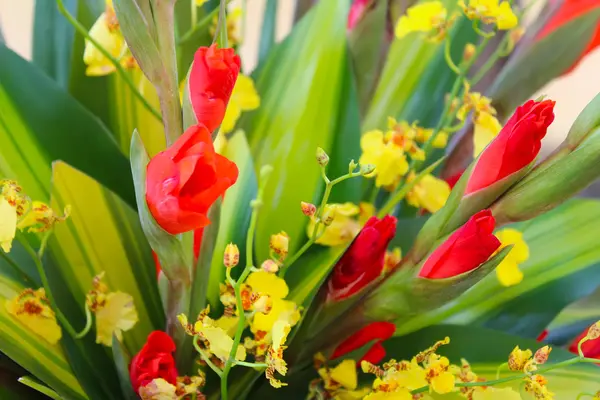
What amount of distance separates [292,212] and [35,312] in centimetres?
14

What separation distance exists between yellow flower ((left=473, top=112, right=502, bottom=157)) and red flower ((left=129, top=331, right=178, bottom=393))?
179 millimetres

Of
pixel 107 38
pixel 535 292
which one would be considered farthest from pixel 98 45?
pixel 535 292

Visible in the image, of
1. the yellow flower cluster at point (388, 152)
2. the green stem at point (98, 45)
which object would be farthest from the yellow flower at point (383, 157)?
the green stem at point (98, 45)

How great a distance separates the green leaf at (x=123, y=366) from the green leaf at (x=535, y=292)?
0.17 meters

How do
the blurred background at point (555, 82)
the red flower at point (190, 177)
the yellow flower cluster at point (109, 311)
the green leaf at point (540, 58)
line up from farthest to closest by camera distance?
the blurred background at point (555, 82)
the green leaf at point (540, 58)
the yellow flower cluster at point (109, 311)
the red flower at point (190, 177)

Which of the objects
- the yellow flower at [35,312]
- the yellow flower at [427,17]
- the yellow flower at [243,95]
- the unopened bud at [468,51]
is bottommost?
the yellow flower at [35,312]

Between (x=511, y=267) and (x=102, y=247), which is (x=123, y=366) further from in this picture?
(x=511, y=267)

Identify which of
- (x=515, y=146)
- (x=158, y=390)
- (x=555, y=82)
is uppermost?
(x=515, y=146)

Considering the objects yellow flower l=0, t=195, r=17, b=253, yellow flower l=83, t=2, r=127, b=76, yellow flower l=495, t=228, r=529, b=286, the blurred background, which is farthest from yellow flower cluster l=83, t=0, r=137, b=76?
the blurred background

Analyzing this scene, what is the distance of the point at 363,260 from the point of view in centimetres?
27

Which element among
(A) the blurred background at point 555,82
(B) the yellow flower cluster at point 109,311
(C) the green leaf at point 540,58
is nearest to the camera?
(B) the yellow flower cluster at point 109,311

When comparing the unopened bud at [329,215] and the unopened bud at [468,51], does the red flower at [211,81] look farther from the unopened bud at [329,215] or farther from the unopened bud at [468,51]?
→ the unopened bud at [468,51]

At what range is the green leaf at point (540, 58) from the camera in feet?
1.39

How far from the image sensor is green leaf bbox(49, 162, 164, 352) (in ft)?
1.04
